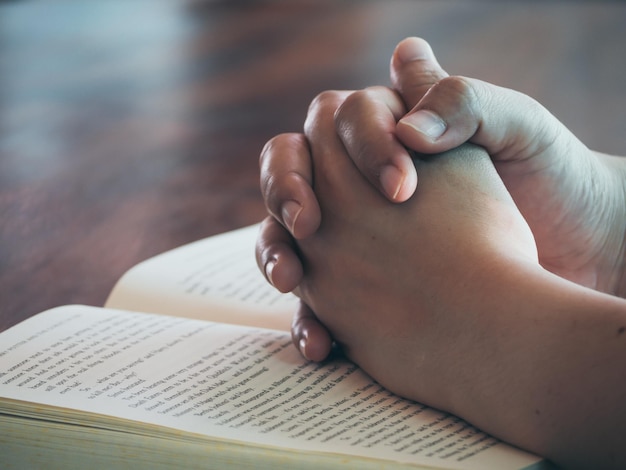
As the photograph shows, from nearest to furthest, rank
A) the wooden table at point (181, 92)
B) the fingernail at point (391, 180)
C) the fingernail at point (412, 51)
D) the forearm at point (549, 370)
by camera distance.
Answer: the forearm at point (549, 370) < the fingernail at point (391, 180) < the fingernail at point (412, 51) < the wooden table at point (181, 92)

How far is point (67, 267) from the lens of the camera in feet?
2.61

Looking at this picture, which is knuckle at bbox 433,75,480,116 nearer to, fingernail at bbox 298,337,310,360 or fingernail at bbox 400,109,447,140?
fingernail at bbox 400,109,447,140

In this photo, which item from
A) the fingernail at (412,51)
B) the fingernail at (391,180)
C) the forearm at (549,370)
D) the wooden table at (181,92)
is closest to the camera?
the forearm at (549,370)

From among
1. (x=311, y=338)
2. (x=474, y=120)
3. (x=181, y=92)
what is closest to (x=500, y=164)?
(x=474, y=120)

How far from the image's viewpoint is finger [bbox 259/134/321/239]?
521 mm

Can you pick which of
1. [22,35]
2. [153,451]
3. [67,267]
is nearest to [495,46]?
[22,35]

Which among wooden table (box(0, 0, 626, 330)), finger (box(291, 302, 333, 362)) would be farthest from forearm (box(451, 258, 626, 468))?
wooden table (box(0, 0, 626, 330))

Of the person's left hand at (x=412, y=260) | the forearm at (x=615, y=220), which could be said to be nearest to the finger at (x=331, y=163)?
the person's left hand at (x=412, y=260)

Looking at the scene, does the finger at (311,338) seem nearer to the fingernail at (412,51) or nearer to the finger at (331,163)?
the finger at (331,163)

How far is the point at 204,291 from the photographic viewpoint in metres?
0.66

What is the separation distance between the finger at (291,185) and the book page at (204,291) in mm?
115

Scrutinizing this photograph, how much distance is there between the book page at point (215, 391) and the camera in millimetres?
404

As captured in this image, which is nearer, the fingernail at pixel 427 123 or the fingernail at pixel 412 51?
the fingernail at pixel 427 123

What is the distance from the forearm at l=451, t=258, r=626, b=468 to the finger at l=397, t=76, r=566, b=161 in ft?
0.33
